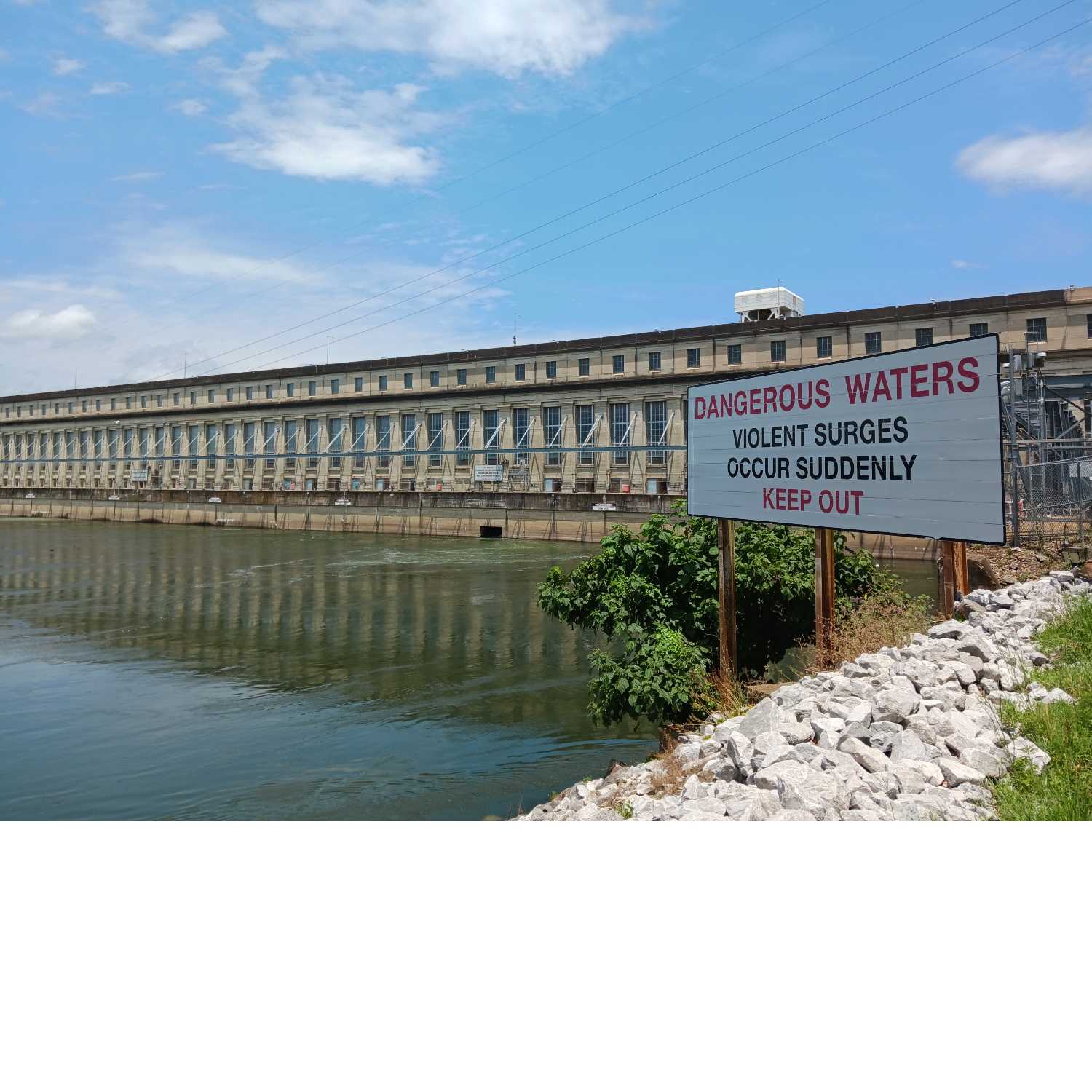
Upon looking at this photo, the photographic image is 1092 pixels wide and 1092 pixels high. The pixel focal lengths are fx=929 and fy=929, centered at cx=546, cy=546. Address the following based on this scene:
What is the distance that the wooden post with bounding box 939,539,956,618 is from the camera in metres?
12.7

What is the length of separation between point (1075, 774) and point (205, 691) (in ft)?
48.1

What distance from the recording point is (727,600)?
34.3 ft

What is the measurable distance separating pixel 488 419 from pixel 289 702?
6051 cm

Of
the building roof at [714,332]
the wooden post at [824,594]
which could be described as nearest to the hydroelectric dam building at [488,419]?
the building roof at [714,332]

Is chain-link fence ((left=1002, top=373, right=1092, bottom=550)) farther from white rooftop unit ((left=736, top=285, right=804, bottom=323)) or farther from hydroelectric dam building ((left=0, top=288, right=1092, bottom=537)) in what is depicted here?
white rooftop unit ((left=736, top=285, right=804, bottom=323))

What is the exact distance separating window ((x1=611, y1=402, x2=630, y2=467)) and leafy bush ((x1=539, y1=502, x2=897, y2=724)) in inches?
2166

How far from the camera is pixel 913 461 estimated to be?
772 cm

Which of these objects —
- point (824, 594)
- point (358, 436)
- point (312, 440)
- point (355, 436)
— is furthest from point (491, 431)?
point (824, 594)

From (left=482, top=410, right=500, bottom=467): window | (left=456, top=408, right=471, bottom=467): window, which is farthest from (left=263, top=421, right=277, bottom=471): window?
(left=482, top=410, right=500, bottom=467): window

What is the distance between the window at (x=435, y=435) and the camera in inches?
3051

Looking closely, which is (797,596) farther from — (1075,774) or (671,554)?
(1075,774)

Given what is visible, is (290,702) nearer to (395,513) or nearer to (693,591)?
(693,591)

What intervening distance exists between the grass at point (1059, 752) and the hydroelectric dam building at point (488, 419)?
103ft

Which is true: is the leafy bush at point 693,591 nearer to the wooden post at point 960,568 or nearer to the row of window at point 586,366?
the wooden post at point 960,568
